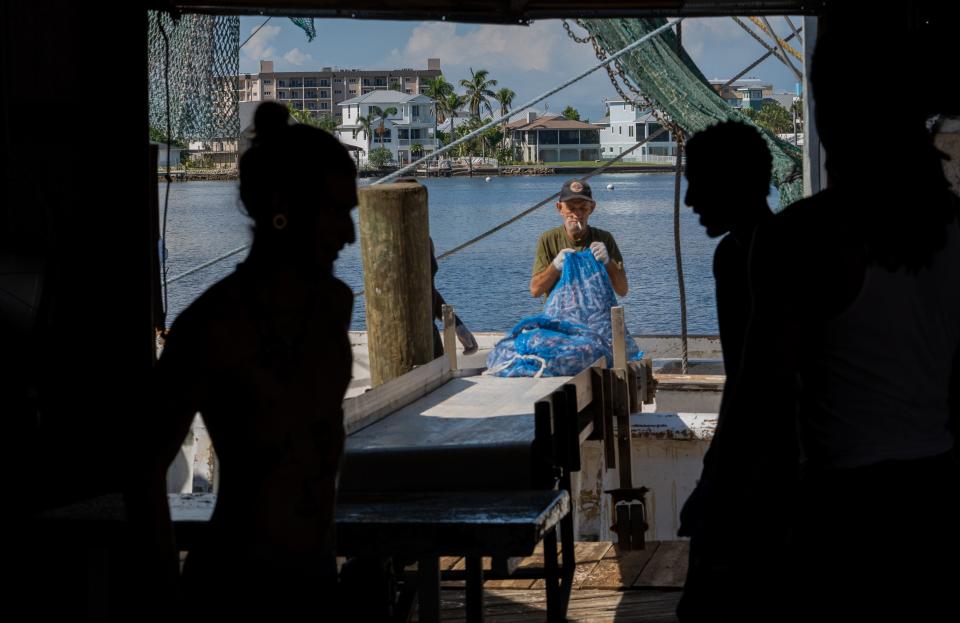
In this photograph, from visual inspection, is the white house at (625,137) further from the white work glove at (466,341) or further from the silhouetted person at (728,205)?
the silhouetted person at (728,205)

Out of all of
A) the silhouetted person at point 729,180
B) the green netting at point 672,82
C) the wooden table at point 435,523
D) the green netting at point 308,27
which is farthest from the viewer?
the green netting at point 672,82

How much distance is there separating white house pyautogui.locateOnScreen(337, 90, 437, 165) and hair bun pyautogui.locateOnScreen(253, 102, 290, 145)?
12658 centimetres

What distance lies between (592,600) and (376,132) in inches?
4963

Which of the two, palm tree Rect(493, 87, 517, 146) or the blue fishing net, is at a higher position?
palm tree Rect(493, 87, 517, 146)

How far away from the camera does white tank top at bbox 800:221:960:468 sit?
7.32 ft

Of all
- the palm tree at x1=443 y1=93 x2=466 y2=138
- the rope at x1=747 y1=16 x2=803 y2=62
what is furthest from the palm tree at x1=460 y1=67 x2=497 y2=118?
the rope at x1=747 y1=16 x2=803 y2=62

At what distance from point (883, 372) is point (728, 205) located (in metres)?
1.06

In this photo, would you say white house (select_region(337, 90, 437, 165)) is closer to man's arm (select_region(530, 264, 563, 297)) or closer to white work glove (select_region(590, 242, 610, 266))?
man's arm (select_region(530, 264, 563, 297))

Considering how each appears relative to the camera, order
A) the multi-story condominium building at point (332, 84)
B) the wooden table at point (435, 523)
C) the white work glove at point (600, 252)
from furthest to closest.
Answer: the multi-story condominium building at point (332, 84) → the white work glove at point (600, 252) → the wooden table at point (435, 523)

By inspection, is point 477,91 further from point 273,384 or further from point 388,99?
point 273,384

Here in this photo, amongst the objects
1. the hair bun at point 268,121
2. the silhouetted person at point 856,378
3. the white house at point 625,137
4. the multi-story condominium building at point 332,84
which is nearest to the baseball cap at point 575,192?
the hair bun at point 268,121

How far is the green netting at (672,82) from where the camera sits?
9969mm

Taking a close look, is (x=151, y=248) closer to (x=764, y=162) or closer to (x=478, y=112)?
(x=764, y=162)

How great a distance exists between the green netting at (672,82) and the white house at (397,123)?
11905cm
